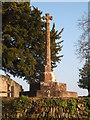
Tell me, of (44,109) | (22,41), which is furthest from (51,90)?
(22,41)

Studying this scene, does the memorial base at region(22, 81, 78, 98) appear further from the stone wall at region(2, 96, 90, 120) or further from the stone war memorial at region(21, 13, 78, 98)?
the stone wall at region(2, 96, 90, 120)

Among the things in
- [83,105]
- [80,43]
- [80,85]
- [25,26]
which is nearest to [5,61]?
[25,26]

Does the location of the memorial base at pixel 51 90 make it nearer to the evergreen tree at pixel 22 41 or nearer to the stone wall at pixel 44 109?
the stone wall at pixel 44 109

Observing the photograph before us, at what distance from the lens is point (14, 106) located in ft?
37.4

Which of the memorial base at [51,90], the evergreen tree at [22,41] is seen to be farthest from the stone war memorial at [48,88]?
the evergreen tree at [22,41]

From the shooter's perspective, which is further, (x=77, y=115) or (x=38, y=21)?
(x=38, y=21)

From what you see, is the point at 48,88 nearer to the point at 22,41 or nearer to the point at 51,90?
the point at 51,90

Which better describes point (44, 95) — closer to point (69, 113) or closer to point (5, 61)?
point (69, 113)

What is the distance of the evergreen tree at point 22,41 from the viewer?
22.3 metres

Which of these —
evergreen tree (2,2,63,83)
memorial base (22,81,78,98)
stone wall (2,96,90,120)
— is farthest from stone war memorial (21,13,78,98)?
evergreen tree (2,2,63,83)

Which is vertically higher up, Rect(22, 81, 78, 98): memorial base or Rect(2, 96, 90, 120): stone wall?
Rect(22, 81, 78, 98): memorial base

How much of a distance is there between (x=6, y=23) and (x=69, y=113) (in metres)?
14.1

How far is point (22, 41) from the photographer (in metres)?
23.1

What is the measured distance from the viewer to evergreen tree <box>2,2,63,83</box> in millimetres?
22266
